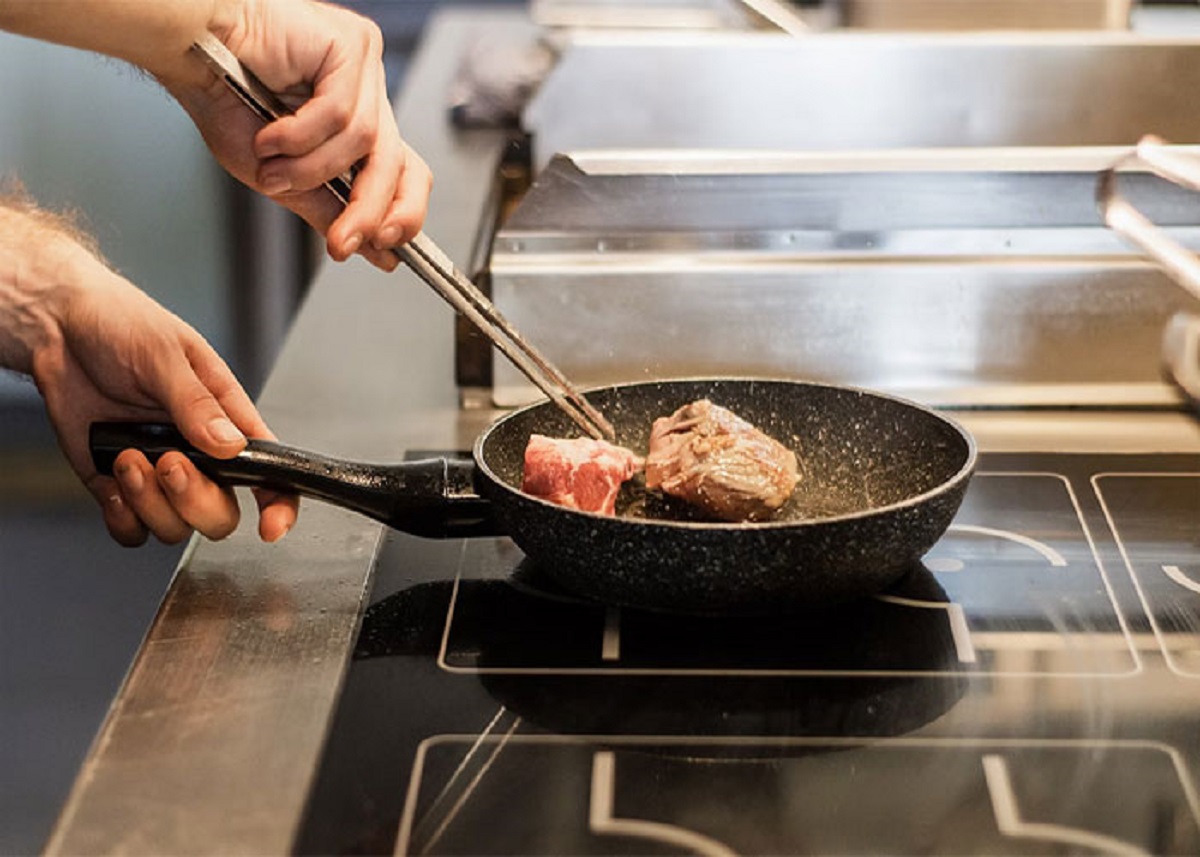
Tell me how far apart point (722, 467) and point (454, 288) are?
0.28 metres

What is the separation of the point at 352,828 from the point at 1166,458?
85cm

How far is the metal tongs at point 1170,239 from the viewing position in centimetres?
122

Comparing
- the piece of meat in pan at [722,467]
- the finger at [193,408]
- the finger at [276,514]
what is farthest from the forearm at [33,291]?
the piece of meat in pan at [722,467]

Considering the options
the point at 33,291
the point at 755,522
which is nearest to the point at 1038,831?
the point at 755,522

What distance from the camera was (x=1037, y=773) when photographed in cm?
90

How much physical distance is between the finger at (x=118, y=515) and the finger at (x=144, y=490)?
29 mm

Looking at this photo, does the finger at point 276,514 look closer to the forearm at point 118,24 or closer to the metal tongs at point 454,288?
the metal tongs at point 454,288

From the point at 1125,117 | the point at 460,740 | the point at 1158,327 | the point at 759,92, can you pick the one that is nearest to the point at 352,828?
the point at 460,740

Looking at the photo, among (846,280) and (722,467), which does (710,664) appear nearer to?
(722,467)

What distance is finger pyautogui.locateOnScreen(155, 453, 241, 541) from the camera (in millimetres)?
1191

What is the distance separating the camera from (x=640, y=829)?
85cm

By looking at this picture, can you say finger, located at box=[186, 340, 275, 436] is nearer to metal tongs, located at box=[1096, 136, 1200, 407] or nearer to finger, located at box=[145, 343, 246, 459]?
finger, located at box=[145, 343, 246, 459]

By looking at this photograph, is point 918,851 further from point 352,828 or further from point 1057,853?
point 352,828

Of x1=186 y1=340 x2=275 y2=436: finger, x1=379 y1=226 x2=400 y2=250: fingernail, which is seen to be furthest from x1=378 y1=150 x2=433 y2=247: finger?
x1=186 y1=340 x2=275 y2=436: finger
